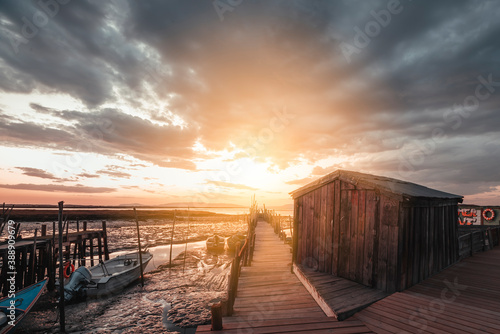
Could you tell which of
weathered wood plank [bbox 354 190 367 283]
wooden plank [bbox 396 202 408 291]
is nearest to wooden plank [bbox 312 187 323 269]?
weathered wood plank [bbox 354 190 367 283]

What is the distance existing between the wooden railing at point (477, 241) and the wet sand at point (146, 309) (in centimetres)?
1453

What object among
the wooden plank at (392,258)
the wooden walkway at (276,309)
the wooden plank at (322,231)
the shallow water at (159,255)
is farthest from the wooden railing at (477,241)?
the shallow water at (159,255)

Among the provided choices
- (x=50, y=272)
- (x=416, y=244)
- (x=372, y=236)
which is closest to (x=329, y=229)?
(x=372, y=236)

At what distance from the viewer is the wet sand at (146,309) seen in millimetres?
12484

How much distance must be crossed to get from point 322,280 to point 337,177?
4025mm

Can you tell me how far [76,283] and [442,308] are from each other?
62.1 feet

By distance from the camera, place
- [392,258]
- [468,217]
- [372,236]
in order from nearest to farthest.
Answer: [392,258] < [372,236] < [468,217]

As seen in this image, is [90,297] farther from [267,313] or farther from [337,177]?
[337,177]

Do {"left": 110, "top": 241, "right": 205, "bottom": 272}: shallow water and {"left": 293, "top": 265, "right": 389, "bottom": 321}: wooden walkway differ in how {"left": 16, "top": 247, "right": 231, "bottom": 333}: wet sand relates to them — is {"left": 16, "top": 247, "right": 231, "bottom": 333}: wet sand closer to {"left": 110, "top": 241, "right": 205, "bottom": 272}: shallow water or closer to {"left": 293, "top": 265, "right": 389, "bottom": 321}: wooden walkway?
{"left": 110, "top": 241, "right": 205, "bottom": 272}: shallow water

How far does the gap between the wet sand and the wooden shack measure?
304 inches

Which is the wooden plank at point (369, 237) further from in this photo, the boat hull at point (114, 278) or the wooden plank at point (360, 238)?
the boat hull at point (114, 278)

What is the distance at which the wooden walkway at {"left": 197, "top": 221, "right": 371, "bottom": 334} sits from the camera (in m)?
5.80

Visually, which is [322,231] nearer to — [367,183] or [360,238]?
[360,238]

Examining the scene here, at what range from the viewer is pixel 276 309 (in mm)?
7328
